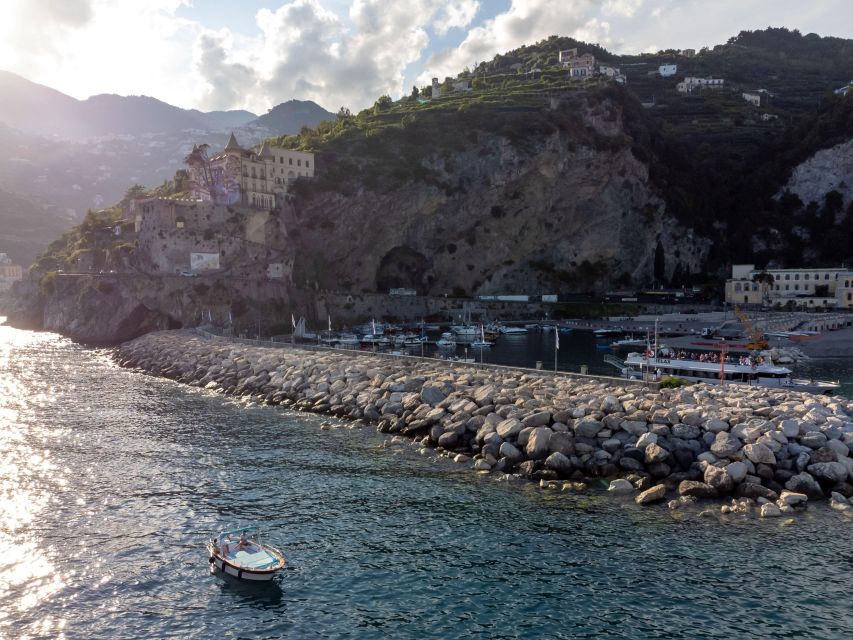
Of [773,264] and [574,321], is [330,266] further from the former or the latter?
[773,264]

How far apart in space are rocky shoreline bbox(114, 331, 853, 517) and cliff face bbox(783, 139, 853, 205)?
13942cm

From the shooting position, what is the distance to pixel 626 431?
32.3m

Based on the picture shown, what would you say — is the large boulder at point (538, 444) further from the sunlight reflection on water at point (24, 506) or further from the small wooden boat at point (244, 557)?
the sunlight reflection on water at point (24, 506)

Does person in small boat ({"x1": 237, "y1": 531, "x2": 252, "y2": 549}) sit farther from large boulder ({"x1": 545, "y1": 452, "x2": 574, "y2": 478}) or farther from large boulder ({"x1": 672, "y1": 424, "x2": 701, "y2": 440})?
large boulder ({"x1": 672, "y1": 424, "x2": 701, "y2": 440})

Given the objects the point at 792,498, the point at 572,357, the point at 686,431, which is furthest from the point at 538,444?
the point at 572,357

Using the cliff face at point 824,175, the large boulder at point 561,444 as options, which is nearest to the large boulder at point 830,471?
the large boulder at point 561,444

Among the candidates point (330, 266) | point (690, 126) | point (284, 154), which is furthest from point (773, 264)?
point (284, 154)

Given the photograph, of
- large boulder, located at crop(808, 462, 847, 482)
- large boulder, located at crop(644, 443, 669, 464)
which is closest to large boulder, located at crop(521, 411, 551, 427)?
large boulder, located at crop(644, 443, 669, 464)

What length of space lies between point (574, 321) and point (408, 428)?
297ft

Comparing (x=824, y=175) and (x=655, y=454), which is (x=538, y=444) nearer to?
(x=655, y=454)

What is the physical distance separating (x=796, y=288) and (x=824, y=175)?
137 feet

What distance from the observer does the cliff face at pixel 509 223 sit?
4850 inches

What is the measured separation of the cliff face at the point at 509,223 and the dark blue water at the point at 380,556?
88880 millimetres

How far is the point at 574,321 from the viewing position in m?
123
